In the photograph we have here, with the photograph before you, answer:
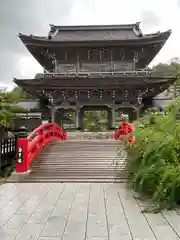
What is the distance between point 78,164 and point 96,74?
39.1 feet

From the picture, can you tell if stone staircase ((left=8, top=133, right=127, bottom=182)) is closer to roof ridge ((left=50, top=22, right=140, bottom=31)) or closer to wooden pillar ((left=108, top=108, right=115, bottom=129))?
wooden pillar ((left=108, top=108, right=115, bottom=129))

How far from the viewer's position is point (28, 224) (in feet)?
16.4

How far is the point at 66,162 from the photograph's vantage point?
11.0 metres

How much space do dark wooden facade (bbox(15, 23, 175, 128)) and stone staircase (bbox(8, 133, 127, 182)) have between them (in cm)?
810

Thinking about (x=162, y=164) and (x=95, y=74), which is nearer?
(x=162, y=164)

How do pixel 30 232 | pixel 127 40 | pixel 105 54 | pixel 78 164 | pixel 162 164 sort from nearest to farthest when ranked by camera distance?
pixel 30 232
pixel 162 164
pixel 78 164
pixel 127 40
pixel 105 54

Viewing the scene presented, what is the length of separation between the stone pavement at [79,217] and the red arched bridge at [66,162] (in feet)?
4.78

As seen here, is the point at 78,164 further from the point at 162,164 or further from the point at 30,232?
the point at 30,232

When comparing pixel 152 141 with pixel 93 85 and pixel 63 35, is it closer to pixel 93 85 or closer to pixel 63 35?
pixel 93 85

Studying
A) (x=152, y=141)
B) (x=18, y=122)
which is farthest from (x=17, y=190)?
(x=18, y=122)

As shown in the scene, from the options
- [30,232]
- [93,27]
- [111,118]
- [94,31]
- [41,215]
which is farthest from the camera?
[93,27]

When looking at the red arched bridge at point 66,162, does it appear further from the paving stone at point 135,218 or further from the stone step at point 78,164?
the paving stone at point 135,218

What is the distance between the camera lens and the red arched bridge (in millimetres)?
9422

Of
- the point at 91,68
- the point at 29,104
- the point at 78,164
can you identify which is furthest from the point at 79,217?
the point at 29,104
